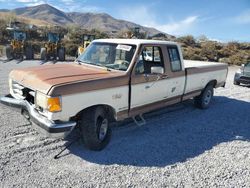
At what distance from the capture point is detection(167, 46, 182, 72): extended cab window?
6.17 meters

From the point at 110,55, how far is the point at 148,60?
3.39ft

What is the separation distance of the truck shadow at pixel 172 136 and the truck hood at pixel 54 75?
1.26 meters

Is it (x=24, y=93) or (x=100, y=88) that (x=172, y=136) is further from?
(x=24, y=93)

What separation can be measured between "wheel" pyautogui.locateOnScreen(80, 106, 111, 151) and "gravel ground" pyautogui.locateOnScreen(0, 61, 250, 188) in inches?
6.1

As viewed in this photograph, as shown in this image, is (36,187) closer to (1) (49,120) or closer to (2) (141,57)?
(1) (49,120)

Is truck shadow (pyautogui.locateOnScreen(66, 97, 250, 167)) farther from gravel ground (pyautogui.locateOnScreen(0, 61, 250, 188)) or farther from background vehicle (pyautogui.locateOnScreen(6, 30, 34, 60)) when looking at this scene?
background vehicle (pyautogui.locateOnScreen(6, 30, 34, 60))

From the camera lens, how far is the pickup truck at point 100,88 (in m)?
4.04

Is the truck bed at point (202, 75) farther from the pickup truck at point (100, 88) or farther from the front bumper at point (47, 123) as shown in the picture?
the front bumper at point (47, 123)

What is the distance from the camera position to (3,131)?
16.8 ft

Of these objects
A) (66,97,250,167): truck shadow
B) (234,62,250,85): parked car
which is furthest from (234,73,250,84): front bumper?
(66,97,250,167): truck shadow

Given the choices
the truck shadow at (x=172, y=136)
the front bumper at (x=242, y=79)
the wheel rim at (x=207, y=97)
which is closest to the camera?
the truck shadow at (x=172, y=136)

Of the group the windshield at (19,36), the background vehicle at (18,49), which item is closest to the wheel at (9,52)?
the background vehicle at (18,49)

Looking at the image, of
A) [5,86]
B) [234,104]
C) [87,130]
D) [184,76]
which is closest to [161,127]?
[184,76]

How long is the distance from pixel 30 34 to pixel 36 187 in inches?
1273
